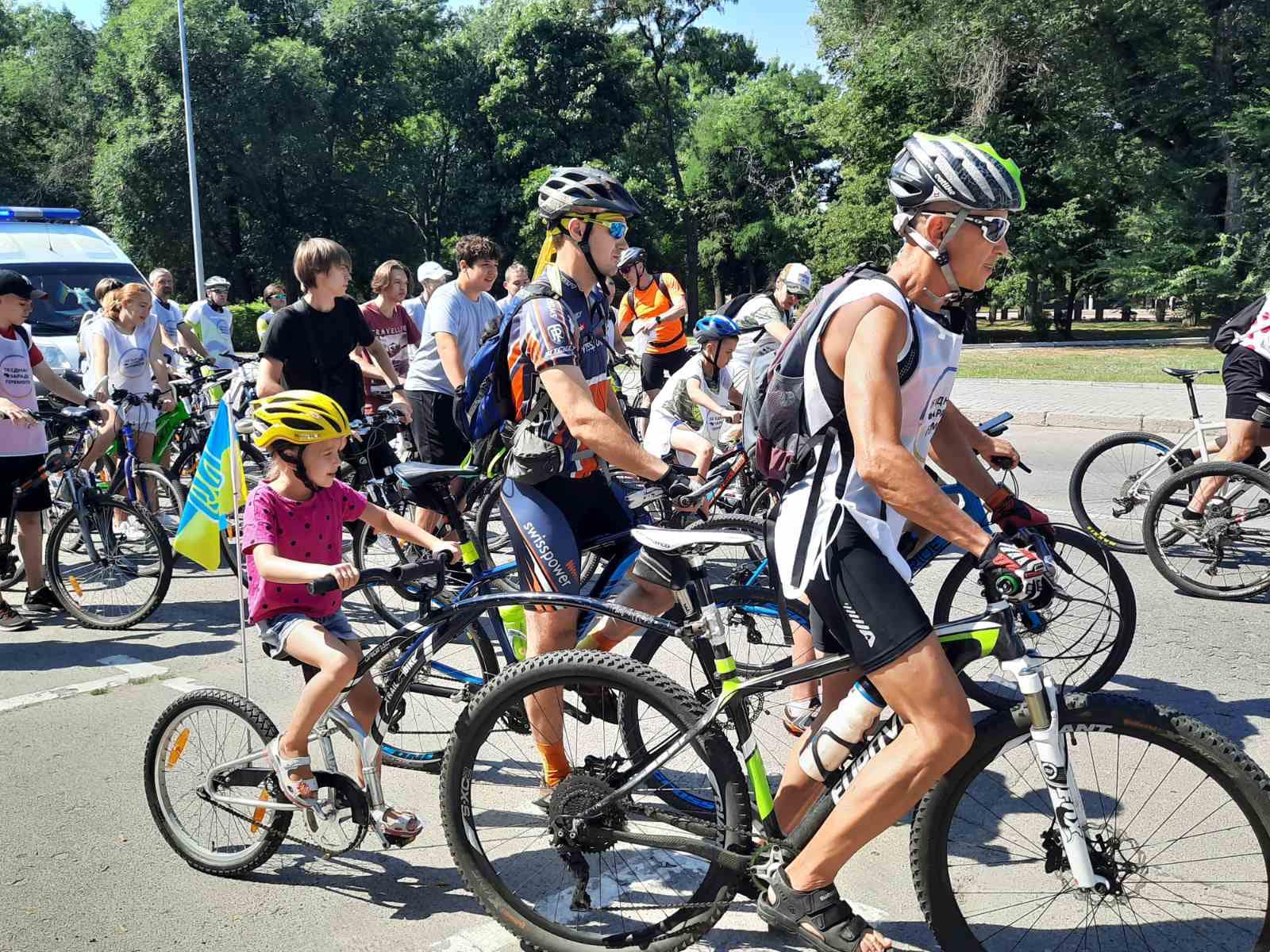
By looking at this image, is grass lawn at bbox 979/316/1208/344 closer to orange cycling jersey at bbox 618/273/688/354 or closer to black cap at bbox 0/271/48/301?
orange cycling jersey at bbox 618/273/688/354

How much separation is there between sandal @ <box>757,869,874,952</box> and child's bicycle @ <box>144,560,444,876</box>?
1242mm

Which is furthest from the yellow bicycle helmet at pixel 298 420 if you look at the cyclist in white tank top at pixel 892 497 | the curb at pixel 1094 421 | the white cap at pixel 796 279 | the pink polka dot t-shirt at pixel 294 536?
the curb at pixel 1094 421

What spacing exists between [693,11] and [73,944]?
1664 inches

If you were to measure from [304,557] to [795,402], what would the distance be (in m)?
1.72

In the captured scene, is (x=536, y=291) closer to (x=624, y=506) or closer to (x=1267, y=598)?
(x=624, y=506)

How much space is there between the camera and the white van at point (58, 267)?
12438mm

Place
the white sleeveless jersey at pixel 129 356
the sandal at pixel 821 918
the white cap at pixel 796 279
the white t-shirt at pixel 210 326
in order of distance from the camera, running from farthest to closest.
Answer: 1. the white t-shirt at pixel 210 326
2. the white cap at pixel 796 279
3. the white sleeveless jersey at pixel 129 356
4. the sandal at pixel 821 918

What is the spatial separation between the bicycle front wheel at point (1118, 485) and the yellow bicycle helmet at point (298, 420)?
5.24 metres

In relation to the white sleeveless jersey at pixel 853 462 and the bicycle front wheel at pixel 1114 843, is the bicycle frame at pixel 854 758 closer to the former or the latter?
the bicycle front wheel at pixel 1114 843

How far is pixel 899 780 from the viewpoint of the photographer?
2.65 m

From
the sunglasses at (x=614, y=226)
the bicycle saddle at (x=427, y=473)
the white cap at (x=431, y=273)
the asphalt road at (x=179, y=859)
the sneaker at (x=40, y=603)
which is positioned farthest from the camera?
the white cap at (x=431, y=273)

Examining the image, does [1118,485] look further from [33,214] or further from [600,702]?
[33,214]

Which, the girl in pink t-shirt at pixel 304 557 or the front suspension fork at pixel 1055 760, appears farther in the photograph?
the girl in pink t-shirt at pixel 304 557

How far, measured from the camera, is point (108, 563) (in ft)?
21.5
